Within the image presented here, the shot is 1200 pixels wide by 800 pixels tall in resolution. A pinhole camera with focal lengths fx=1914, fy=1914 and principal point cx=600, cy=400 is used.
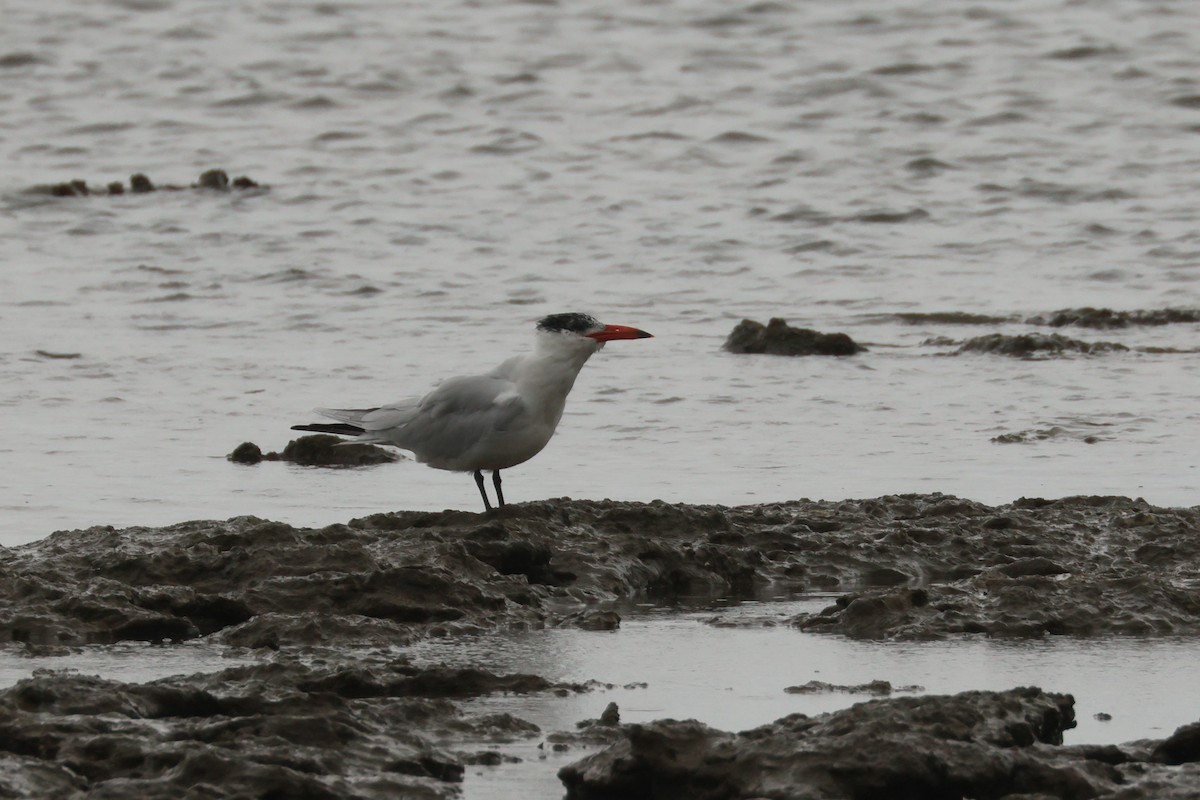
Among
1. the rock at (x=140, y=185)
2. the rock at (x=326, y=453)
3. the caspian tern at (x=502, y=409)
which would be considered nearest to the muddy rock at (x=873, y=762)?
the caspian tern at (x=502, y=409)

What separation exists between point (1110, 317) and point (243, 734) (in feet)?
26.5

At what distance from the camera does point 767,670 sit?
14.7 ft

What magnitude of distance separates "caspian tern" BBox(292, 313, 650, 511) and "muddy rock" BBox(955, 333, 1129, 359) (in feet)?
13.2

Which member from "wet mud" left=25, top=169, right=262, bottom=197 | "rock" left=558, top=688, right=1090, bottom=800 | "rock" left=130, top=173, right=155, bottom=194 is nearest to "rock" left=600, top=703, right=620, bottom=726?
"rock" left=558, top=688, right=1090, bottom=800

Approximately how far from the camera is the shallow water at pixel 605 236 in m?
7.49

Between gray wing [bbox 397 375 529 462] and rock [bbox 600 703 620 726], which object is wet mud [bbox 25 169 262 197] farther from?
rock [bbox 600 703 620 726]

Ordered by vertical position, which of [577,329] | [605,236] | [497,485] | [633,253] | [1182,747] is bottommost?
[1182,747]

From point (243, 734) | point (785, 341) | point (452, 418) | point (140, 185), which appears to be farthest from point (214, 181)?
point (243, 734)

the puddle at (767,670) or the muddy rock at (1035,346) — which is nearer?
the puddle at (767,670)

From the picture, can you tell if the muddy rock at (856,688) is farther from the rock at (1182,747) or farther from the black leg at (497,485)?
the black leg at (497,485)

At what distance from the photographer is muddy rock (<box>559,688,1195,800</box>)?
3369 mm

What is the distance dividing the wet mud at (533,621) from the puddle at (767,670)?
88mm

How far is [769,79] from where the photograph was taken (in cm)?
1958

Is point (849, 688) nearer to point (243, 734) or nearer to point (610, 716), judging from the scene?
point (610, 716)
